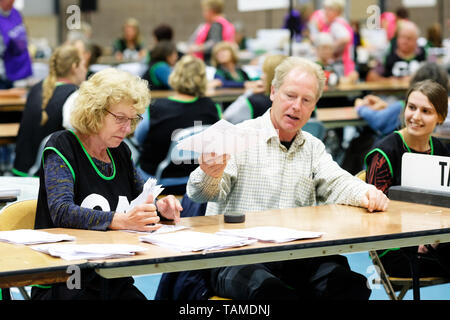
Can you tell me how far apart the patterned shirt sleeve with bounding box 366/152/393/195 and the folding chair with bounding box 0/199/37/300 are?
1.50 metres

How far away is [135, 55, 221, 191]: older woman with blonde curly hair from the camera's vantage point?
5.16 metres

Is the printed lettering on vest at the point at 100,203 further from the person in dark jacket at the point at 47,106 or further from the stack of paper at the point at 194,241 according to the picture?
the person in dark jacket at the point at 47,106

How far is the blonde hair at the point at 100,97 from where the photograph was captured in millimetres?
2783

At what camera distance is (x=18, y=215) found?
9.31 feet

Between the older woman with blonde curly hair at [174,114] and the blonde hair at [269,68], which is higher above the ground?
the blonde hair at [269,68]

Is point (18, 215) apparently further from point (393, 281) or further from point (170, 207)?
point (393, 281)

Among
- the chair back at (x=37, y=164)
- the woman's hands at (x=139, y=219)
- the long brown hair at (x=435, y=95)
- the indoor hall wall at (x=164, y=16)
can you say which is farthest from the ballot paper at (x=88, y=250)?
the indoor hall wall at (x=164, y=16)

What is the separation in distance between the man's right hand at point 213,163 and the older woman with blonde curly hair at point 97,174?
170 millimetres

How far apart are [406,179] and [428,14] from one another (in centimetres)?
1459

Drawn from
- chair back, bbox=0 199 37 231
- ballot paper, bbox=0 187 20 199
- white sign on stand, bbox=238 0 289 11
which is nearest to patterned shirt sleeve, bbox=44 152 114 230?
chair back, bbox=0 199 37 231

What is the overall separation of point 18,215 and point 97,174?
1.08 feet

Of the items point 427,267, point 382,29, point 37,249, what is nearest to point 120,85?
point 37,249

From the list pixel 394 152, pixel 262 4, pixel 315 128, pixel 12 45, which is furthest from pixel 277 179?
pixel 12 45
